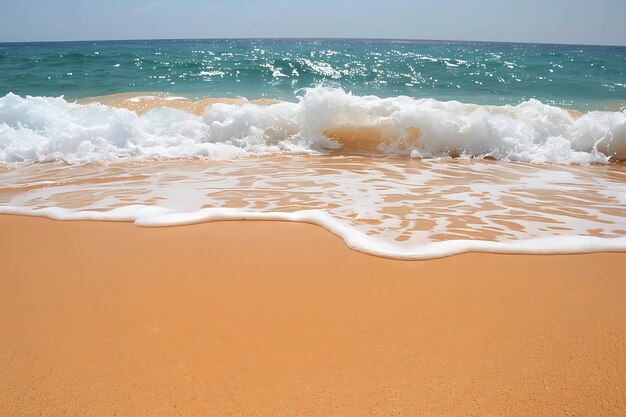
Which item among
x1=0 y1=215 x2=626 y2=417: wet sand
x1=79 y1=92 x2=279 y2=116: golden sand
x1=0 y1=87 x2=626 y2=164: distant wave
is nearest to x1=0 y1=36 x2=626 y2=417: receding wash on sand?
x1=0 y1=215 x2=626 y2=417: wet sand

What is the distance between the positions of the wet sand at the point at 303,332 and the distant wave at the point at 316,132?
11.5 ft

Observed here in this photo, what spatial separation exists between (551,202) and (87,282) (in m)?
3.08

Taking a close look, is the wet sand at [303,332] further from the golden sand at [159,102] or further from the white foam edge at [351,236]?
the golden sand at [159,102]

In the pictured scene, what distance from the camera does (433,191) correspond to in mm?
3689

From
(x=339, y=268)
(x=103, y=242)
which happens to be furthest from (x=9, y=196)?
(x=339, y=268)

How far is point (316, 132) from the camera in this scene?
6355mm

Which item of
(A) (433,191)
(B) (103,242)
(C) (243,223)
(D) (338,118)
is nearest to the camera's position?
(B) (103,242)

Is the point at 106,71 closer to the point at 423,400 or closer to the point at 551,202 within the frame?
the point at 551,202

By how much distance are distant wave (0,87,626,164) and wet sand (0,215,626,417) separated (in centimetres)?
351

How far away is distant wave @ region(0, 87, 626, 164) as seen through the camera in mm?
5508

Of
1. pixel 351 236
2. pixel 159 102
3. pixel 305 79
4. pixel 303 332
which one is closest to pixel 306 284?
pixel 303 332

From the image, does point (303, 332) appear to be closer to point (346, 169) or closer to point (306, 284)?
point (306, 284)

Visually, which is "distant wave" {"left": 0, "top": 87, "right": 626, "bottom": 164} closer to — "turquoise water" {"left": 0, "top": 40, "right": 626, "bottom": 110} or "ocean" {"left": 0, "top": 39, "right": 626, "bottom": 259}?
"ocean" {"left": 0, "top": 39, "right": 626, "bottom": 259}

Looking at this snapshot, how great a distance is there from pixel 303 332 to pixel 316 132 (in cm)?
503
